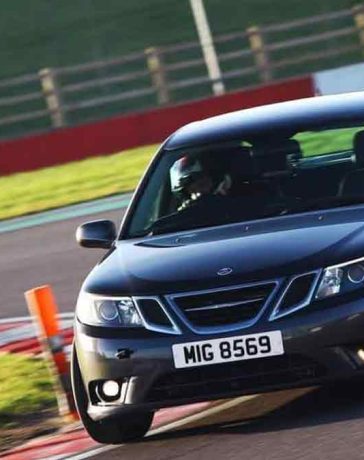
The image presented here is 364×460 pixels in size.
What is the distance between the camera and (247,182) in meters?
9.45

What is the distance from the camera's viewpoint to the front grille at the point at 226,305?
8148mm

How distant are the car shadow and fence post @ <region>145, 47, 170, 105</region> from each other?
2803 centimetres

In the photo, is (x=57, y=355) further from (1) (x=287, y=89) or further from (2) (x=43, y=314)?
(1) (x=287, y=89)

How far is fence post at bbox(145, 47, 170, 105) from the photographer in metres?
37.0

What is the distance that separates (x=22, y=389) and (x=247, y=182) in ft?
7.70

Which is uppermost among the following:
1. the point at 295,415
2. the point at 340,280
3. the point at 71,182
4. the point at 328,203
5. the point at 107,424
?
the point at 328,203

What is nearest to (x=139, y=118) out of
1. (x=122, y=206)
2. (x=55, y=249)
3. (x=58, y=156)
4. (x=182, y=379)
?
(x=58, y=156)

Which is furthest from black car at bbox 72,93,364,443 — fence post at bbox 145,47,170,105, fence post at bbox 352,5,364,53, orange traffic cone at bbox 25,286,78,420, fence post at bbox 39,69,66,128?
fence post at bbox 352,5,364,53

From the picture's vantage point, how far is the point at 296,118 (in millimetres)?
9820

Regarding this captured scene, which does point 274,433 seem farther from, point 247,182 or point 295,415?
point 247,182

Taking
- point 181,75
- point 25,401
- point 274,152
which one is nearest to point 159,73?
point 181,75

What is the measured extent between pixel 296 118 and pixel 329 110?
0.63 feet

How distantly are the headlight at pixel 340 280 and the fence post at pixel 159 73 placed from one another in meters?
28.8

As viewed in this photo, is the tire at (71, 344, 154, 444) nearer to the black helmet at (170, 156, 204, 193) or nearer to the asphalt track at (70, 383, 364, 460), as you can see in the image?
the asphalt track at (70, 383, 364, 460)
